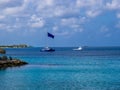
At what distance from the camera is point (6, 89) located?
4541cm

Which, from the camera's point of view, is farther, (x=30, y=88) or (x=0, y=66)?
(x=0, y=66)

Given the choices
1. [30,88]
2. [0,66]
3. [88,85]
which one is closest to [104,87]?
[88,85]

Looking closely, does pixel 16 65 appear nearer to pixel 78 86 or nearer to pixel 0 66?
pixel 0 66

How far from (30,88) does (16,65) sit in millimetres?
41842

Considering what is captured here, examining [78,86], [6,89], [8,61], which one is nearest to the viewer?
[6,89]

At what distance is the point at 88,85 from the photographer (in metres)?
49.1

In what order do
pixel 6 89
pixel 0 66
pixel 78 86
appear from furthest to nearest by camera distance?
pixel 0 66
pixel 78 86
pixel 6 89

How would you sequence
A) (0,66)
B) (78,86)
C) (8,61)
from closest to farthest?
(78,86) → (0,66) → (8,61)

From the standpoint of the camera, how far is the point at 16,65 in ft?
290

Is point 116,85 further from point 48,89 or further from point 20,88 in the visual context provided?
point 20,88

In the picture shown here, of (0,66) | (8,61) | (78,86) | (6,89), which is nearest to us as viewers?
(6,89)

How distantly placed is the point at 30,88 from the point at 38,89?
135 centimetres

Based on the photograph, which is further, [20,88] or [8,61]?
[8,61]

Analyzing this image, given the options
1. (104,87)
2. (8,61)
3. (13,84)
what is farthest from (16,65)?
(104,87)
